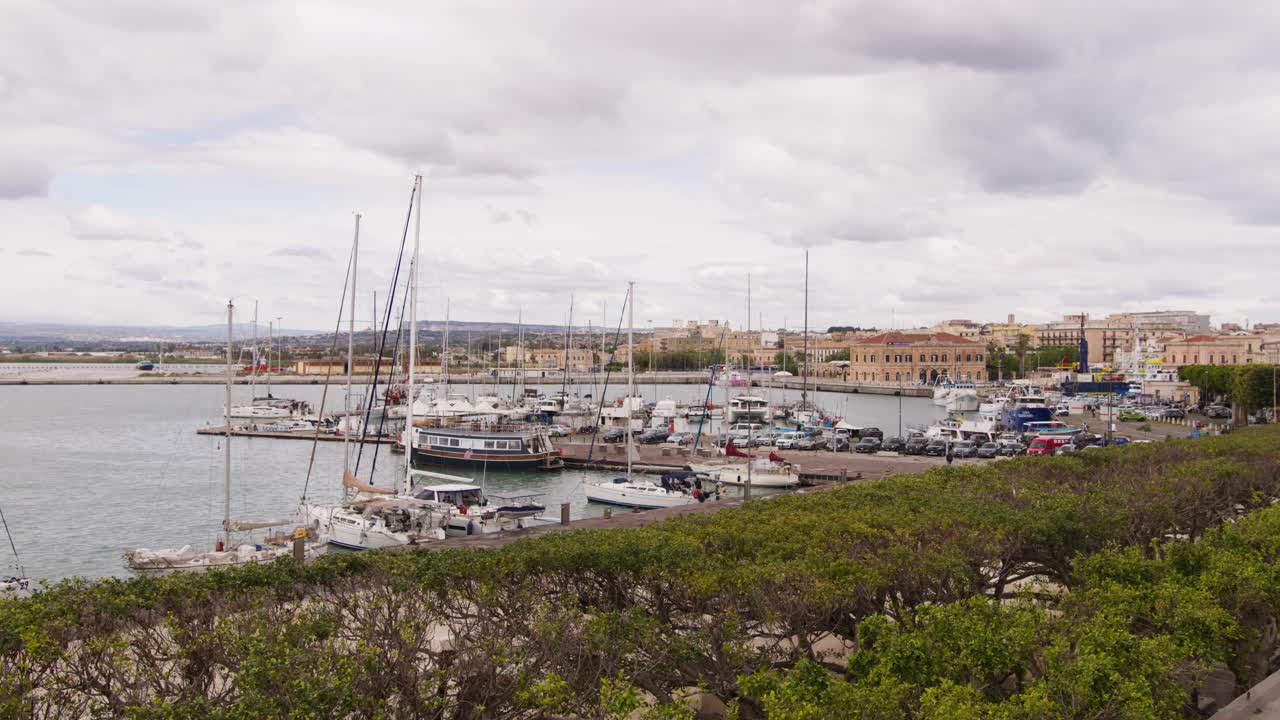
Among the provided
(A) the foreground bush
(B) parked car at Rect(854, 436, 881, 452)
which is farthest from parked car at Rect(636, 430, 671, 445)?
(A) the foreground bush

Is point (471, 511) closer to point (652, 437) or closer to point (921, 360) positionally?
point (652, 437)

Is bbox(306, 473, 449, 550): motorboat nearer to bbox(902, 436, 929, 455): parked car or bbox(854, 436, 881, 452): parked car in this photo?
bbox(854, 436, 881, 452): parked car

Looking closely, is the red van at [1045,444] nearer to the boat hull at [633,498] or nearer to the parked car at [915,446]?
the parked car at [915,446]

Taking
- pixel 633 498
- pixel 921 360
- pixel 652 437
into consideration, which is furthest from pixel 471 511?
pixel 921 360

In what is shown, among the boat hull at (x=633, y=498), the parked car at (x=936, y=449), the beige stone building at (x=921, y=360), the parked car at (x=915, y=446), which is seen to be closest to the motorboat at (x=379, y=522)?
the boat hull at (x=633, y=498)

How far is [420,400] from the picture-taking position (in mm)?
62562

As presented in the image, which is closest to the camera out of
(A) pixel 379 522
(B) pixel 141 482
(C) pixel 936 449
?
Result: (A) pixel 379 522

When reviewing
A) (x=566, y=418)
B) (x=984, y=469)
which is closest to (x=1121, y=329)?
(x=566, y=418)

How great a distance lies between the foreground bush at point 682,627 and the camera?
7941 millimetres

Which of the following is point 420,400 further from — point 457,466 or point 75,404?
point 75,404

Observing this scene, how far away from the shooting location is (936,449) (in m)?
43.5

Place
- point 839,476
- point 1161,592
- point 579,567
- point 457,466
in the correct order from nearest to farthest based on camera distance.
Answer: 1. point 1161,592
2. point 579,567
3. point 839,476
4. point 457,466

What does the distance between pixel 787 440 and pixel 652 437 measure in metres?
8.40

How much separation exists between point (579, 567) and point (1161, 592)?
6462 millimetres
